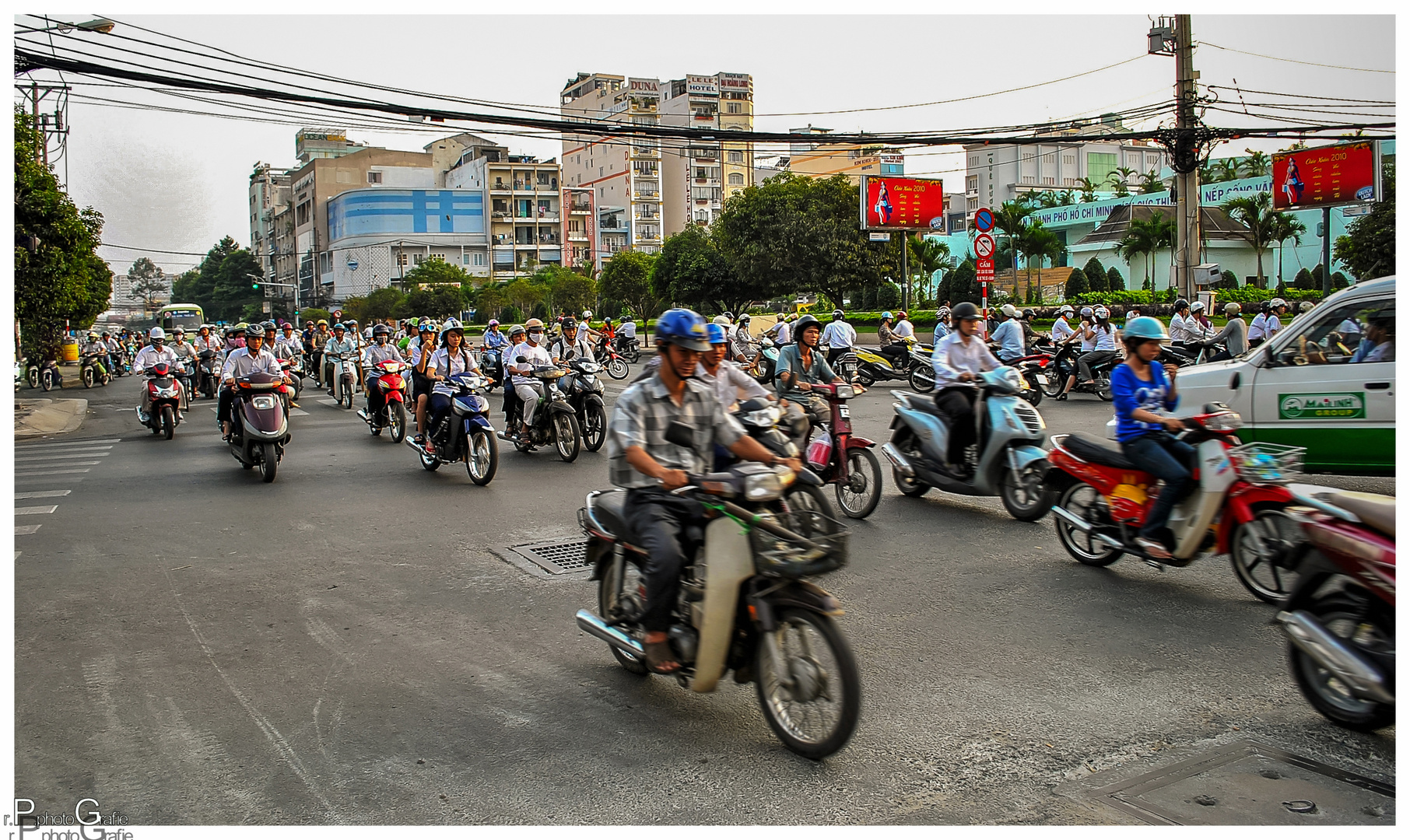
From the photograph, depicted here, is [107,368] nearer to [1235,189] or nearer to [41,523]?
[41,523]

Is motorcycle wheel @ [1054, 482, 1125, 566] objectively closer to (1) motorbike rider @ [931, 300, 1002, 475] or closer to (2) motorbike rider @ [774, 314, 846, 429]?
(1) motorbike rider @ [931, 300, 1002, 475]

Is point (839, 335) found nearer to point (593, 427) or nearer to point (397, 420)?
point (593, 427)

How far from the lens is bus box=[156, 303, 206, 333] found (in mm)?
60969

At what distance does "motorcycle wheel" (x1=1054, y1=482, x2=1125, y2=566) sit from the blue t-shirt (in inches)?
19.0

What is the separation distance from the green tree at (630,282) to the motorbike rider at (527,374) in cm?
5736

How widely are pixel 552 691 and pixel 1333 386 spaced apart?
6884 millimetres

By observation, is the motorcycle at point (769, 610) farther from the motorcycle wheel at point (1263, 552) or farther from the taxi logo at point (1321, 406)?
the taxi logo at point (1321, 406)

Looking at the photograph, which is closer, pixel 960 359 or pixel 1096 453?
pixel 1096 453

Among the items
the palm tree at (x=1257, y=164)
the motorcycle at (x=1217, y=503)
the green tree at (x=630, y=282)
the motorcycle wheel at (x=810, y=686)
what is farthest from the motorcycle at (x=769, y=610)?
the palm tree at (x=1257, y=164)

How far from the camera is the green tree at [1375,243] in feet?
115

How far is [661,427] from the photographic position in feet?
14.8

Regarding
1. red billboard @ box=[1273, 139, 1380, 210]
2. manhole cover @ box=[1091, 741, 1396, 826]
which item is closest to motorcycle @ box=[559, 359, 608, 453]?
manhole cover @ box=[1091, 741, 1396, 826]

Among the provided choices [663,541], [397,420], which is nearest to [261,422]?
[397,420]

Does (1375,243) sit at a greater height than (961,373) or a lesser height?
greater
